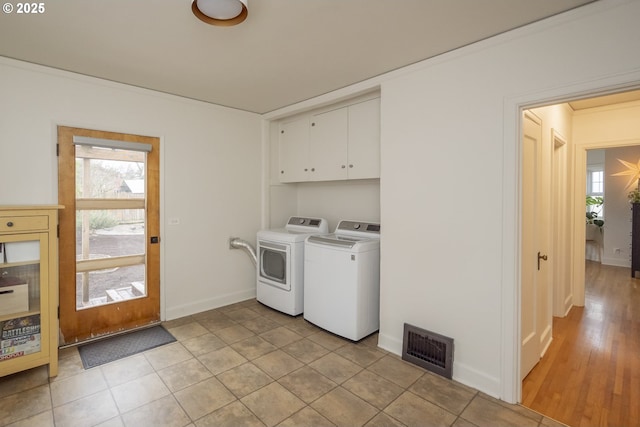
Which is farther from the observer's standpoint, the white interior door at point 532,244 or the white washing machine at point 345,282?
the white washing machine at point 345,282

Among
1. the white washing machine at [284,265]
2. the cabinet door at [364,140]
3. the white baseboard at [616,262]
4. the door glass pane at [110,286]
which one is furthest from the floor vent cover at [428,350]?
the white baseboard at [616,262]

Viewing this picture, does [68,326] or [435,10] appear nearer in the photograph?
[435,10]

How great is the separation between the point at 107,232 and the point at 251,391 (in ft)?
6.98

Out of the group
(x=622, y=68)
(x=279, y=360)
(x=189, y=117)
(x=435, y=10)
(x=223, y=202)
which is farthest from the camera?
(x=223, y=202)

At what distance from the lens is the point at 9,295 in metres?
2.29

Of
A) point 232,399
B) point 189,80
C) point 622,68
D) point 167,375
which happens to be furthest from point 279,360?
point 622,68

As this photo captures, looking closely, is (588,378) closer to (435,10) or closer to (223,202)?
(435,10)

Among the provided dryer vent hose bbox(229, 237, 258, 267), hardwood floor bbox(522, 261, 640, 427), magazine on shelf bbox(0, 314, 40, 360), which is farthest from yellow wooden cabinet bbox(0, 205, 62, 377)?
hardwood floor bbox(522, 261, 640, 427)

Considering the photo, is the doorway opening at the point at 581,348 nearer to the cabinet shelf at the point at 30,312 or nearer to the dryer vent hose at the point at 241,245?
the dryer vent hose at the point at 241,245

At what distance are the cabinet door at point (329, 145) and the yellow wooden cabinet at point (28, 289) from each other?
8.23ft

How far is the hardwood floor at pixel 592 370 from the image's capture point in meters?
2.01

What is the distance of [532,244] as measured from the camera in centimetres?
250

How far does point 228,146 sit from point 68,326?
8.05ft

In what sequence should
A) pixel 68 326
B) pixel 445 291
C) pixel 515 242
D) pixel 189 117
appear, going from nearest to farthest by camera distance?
pixel 515 242, pixel 445 291, pixel 68 326, pixel 189 117
